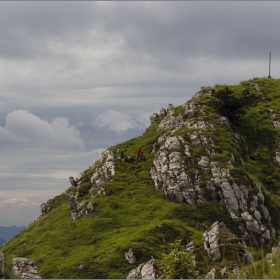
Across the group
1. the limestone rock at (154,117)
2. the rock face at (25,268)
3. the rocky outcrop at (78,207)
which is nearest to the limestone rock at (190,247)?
the rocky outcrop at (78,207)

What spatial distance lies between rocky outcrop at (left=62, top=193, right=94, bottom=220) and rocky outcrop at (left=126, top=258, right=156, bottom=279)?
18896 millimetres

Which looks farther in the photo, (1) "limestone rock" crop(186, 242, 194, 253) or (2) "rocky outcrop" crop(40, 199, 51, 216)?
(2) "rocky outcrop" crop(40, 199, 51, 216)

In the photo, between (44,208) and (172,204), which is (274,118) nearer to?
(172,204)

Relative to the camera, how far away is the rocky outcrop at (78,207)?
66812 mm

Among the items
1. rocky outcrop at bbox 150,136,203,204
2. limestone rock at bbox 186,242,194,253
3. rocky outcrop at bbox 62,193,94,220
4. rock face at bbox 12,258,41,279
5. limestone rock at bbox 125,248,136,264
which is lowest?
limestone rock at bbox 125,248,136,264

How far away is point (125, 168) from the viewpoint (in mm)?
75688

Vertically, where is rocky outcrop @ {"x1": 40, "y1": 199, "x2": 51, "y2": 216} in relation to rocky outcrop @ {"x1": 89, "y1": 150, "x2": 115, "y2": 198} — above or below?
below

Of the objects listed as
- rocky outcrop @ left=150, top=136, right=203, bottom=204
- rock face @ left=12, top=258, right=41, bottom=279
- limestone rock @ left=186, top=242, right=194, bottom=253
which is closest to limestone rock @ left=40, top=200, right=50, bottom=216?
rocky outcrop @ left=150, top=136, right=203, bottom=204

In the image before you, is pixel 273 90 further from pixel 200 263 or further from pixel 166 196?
pixel 200 263

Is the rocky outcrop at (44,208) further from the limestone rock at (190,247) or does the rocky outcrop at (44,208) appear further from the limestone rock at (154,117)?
the limestone rock at (190,247)

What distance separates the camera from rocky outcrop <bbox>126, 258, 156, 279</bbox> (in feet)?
149

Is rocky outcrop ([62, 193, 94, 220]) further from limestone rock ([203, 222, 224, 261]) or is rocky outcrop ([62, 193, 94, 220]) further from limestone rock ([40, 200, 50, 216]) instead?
limestone rock ([203, 222, 224, 261])

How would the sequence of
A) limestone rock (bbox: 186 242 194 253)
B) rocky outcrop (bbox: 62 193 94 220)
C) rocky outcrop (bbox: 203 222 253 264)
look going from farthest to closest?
rocky outcrop (bbox: 62 193 94 220) < limestone rock (bbox: 186 242 194 253) < rocky outcrop (bbox: 203 222 253 264)

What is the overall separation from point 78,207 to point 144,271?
24613 mm
